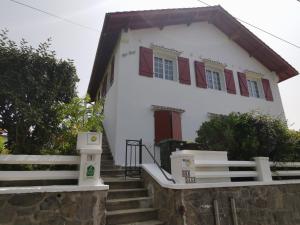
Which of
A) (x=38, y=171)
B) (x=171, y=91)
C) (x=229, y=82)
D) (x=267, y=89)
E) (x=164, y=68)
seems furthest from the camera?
(x=267, y=89)

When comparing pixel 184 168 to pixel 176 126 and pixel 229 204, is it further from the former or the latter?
pixel 176 126

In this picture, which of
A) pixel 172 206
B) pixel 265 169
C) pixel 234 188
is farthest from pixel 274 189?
pixel 172 206

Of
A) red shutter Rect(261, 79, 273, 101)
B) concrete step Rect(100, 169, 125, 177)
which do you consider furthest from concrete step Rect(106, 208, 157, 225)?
red shutter Rect(261, 79, 273, 101)

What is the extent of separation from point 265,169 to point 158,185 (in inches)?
111

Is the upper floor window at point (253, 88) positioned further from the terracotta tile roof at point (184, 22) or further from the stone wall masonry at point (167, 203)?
the stone wall masonry at point (167, 203)

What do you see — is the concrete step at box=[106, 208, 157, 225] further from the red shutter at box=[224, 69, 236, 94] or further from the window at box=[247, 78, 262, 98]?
the window at box=[247, 78, 262, 98]

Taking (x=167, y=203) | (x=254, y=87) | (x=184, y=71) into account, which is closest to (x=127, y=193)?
(x=167, y=203)

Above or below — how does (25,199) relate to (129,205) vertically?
A: above

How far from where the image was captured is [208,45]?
1179 cm

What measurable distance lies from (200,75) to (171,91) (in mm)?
2009

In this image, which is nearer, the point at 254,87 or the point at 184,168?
the point at 184,168

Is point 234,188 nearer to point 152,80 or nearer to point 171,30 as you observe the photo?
point 152,80

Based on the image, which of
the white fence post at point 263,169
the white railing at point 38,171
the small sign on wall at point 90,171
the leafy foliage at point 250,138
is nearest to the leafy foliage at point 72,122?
the white railing at point 38,171

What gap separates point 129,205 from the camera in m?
4.79
